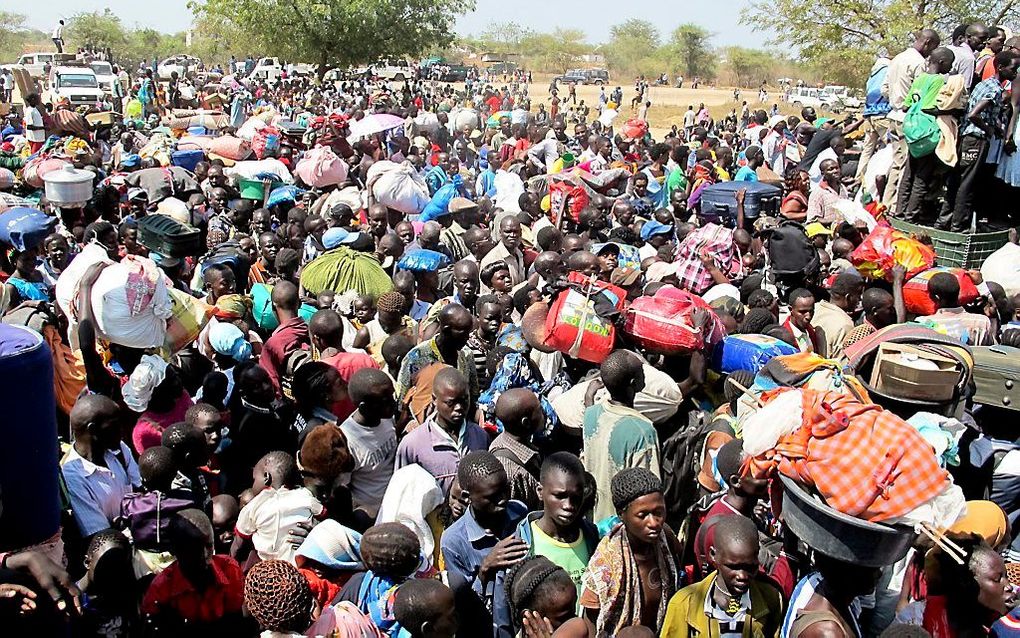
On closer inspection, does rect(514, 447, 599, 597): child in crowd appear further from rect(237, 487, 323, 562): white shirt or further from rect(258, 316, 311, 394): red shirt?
rect(258, 316, 311, 394): red shirt

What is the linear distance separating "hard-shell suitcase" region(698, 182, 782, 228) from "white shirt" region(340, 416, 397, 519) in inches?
198

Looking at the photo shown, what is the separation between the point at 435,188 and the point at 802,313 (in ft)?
18.0

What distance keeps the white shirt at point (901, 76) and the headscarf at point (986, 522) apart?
6824 millimetres

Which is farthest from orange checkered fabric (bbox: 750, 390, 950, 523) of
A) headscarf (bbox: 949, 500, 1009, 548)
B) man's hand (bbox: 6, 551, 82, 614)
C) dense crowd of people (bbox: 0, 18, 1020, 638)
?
man's hand (bbox: 6, 551, 82, 614)

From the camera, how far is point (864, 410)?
2.80 metres

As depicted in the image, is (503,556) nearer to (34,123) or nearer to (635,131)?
(34,123)

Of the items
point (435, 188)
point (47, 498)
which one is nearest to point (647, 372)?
point (47, 498)

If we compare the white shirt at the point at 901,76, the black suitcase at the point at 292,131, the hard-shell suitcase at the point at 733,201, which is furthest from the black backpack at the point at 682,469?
the black suitcase at the point at 292,131

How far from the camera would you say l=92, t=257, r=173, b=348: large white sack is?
4.52 metres

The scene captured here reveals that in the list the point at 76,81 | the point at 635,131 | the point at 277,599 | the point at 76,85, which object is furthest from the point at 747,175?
the point at 76,81

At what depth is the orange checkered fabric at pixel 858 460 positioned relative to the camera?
8.48ft

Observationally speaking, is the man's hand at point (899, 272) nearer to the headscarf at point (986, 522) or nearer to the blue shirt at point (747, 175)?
the headscarf at point (986, 522)

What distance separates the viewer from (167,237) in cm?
651

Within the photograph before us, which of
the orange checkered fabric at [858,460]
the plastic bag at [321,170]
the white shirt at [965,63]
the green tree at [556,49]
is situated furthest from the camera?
the green tree at [556,49]
